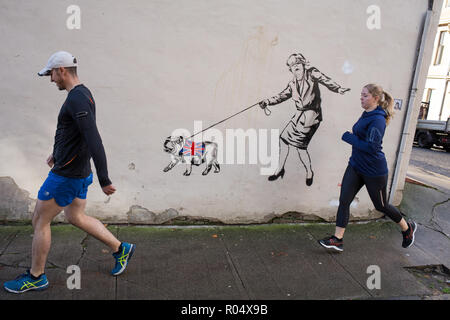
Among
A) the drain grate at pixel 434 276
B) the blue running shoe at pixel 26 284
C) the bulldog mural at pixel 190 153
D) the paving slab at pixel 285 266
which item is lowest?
the drain grate at pixel 434 276

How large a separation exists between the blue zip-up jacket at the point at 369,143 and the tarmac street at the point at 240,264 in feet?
3.38

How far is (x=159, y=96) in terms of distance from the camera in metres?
4.02

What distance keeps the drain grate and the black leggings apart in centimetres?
58

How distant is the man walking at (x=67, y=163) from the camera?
103 inches

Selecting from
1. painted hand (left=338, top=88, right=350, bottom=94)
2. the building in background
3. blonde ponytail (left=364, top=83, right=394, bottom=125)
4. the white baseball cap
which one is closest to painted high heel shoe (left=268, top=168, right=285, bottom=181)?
painted hand (left=338, top=88, right=350, bottom=94)

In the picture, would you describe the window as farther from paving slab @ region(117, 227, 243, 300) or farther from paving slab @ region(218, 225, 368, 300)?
paving slab @ region(117, 227, 243, 300)

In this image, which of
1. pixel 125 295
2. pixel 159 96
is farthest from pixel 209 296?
pixel 159 96

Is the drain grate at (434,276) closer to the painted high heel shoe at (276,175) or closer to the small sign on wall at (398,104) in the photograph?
the painted high heel shoe at (276,175)

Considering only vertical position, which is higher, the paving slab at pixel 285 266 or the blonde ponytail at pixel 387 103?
the blonde ponytail at pixel 387 103

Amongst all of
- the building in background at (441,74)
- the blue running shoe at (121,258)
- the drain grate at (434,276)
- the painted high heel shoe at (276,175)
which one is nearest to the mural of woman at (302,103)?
the painted high heel shoe at (276,175)

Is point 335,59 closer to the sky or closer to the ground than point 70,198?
closer to the sky

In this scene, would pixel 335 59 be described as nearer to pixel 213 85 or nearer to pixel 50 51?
pixel 213 85

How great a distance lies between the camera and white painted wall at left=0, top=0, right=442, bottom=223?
3771 millimetres

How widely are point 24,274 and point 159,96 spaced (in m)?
2.26
